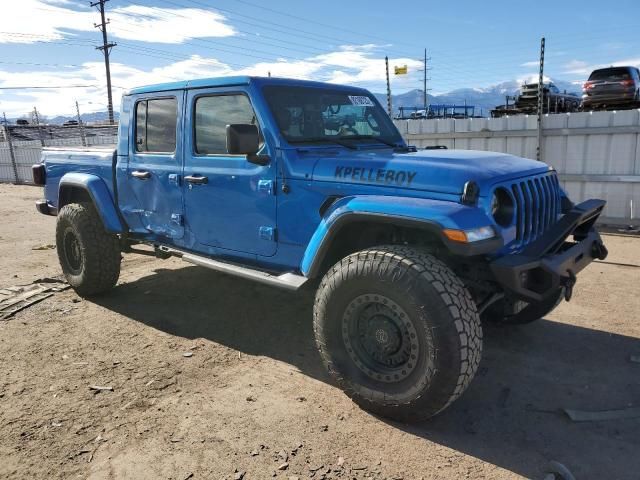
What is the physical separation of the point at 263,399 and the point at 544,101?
59.6ft

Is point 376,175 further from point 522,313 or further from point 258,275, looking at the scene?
point 522,313

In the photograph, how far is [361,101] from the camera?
414cm

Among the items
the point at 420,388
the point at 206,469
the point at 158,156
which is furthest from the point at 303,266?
the point at 158,156

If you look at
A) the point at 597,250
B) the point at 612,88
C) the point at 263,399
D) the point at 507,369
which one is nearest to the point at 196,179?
the point at 263,399

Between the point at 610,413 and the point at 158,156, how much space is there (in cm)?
363

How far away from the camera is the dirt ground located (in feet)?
8.19

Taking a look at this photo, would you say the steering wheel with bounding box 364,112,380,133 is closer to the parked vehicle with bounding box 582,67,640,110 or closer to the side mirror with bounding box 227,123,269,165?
the side mirror with bounding box 227,123,269,165

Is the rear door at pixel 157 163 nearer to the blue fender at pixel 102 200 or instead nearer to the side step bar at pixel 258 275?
the blue fender at pixel 102 200

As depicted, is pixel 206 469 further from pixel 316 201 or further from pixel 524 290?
pixel 524 290

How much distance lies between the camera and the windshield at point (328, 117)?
3504 millimetres

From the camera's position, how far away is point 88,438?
2723 millimetres

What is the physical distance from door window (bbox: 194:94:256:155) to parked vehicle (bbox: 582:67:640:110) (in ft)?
50.2

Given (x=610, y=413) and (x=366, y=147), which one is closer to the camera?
(x=610, y=413)

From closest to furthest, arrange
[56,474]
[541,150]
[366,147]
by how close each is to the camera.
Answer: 1. [56,474]
2. [366,147]
3. [541,150]
